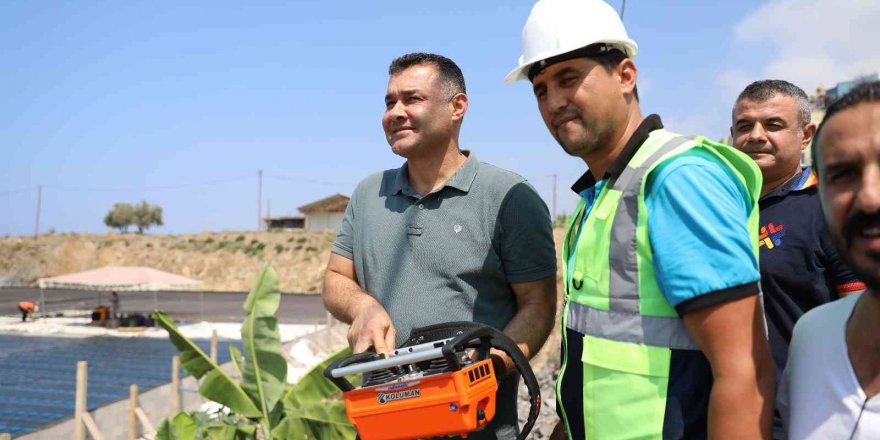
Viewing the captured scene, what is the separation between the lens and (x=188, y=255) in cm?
5191

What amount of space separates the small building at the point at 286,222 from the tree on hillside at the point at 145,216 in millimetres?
12978

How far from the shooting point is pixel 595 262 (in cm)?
171

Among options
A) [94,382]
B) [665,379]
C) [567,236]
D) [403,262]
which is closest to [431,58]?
[403,262]

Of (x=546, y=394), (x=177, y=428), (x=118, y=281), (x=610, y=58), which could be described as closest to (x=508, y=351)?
(x=610, y=58)

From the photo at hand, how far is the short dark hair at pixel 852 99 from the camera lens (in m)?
1.19

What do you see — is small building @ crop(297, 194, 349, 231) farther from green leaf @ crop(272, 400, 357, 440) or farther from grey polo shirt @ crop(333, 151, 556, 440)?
grey polo shirt @ crop(333, 151, 556, 440)

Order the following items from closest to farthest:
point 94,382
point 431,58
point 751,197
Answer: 1. point 751,197
2. point 431,58
3. point 94,382

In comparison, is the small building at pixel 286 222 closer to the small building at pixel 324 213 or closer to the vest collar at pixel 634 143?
the small building at pixel 324 213

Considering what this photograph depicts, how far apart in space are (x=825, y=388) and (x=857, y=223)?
1.14ft

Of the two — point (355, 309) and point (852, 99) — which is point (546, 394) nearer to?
point (355, 309)

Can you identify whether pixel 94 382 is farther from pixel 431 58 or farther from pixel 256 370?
pixel 431 58

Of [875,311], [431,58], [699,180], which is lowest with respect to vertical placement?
[875,311]

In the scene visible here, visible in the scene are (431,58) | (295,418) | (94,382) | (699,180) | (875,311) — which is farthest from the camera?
(94,382)

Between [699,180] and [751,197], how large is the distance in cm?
25
